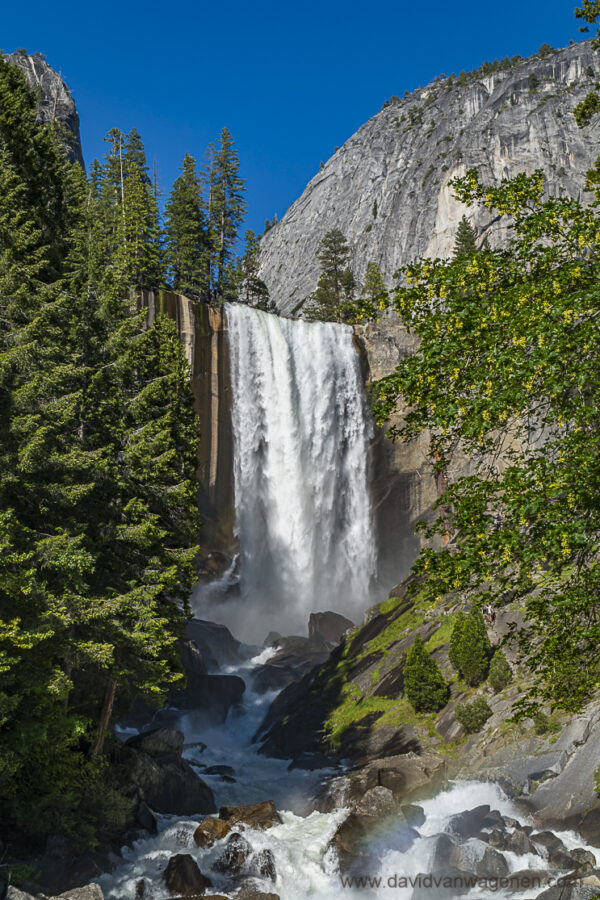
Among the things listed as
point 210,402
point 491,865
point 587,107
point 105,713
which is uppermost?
point 587,107

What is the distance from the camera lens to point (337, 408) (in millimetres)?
54531

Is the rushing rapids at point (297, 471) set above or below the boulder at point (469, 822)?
above

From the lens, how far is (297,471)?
5247cm

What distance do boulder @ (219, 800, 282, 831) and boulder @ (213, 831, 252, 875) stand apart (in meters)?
1.21

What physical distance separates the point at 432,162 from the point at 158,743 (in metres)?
116

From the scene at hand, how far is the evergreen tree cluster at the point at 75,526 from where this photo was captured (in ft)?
49.4

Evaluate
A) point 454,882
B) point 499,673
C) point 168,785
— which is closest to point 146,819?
point 168,785

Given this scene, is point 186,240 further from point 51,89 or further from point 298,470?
point 51,89

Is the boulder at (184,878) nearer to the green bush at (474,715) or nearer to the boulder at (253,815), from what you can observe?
the boulder at (253,815)

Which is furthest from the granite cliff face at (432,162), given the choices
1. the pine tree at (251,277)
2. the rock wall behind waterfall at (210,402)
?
the rock wall behind waterfall at (210,402)

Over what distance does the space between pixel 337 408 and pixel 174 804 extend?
36530 millimetres

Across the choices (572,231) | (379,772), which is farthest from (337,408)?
(572,231)

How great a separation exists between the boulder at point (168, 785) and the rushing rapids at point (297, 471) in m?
25.5

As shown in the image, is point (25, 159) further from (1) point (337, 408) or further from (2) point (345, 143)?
(2) point (345, 143)
